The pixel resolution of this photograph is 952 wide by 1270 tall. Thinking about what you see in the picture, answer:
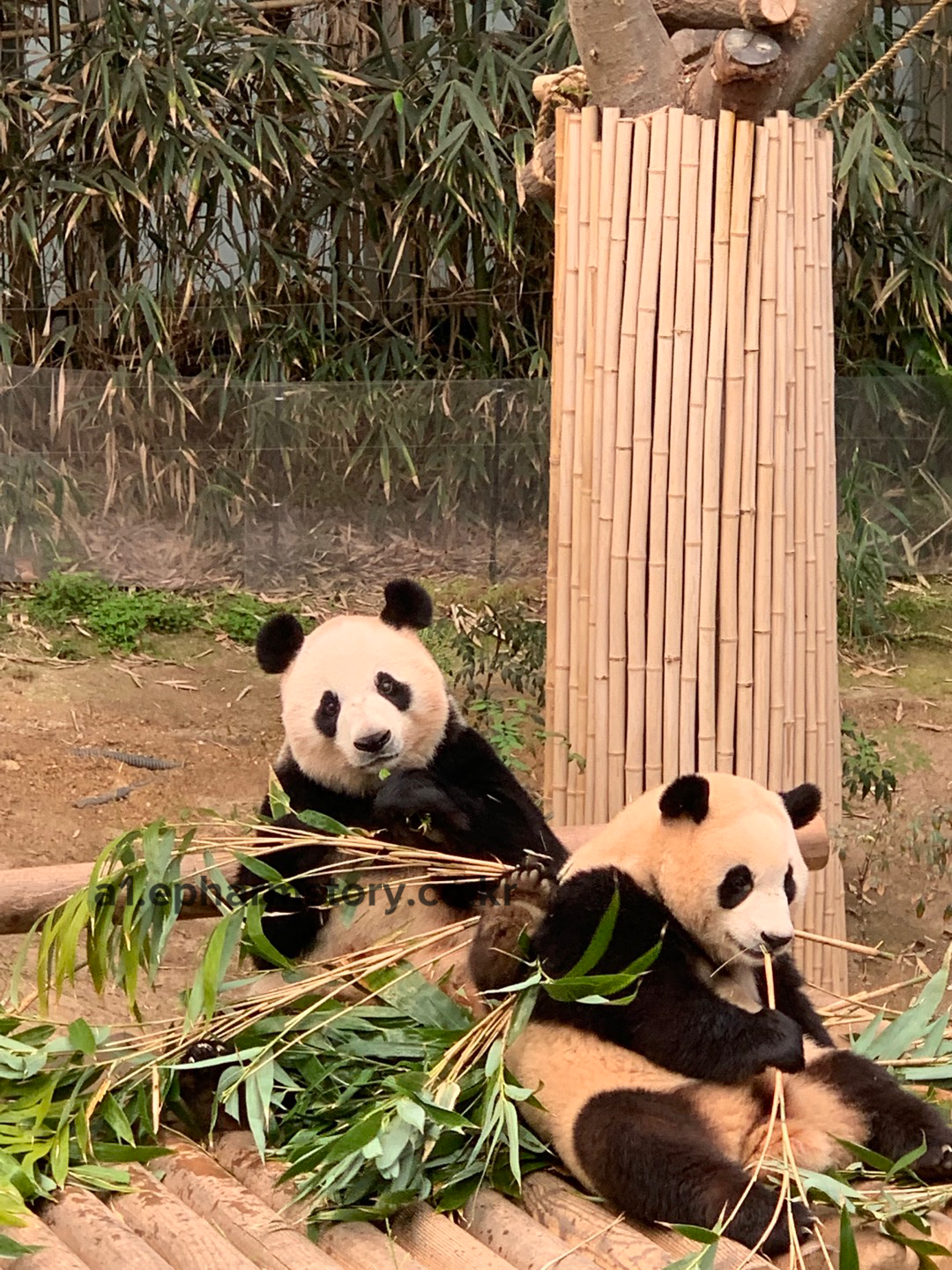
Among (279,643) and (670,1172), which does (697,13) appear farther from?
(670,1172)

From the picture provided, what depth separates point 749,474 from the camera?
11.5 ft

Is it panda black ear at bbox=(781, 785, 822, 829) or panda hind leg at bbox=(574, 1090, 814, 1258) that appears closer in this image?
panda hind leg at bbox=(574, 1090, 814, 1258)

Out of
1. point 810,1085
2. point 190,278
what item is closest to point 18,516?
point 190,278

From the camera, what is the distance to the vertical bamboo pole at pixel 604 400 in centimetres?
351

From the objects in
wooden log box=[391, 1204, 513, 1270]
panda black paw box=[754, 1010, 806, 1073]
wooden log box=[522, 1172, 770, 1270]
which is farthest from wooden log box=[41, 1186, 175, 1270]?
panda black paw box=[754, 1010, 806, 1073]

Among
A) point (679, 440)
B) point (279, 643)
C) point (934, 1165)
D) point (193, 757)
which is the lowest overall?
point (193, 757)

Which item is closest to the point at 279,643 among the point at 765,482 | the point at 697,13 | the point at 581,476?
the point at 581,476

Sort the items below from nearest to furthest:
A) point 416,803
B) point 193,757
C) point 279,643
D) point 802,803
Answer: point 802,803, point 416,803, point 279,643, point 193,757

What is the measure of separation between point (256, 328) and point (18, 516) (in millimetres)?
1464

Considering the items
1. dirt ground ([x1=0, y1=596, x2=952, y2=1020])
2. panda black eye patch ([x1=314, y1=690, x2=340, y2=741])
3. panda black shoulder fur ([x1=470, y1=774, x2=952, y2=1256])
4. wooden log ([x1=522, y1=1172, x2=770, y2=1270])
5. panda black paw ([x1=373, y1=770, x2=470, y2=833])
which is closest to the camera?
wooden log ([x1=522, y1=1172, x2=770, y2=1270])

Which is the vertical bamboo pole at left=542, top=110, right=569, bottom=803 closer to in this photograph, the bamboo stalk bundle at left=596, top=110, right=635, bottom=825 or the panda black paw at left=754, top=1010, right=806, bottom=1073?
the bamboo stalk bundle at left=596, top=110, right=635, bottom=825

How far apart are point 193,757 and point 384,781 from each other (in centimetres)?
302

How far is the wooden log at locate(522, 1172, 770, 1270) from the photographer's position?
2.08 m

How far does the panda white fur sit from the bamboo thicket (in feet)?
1.79
